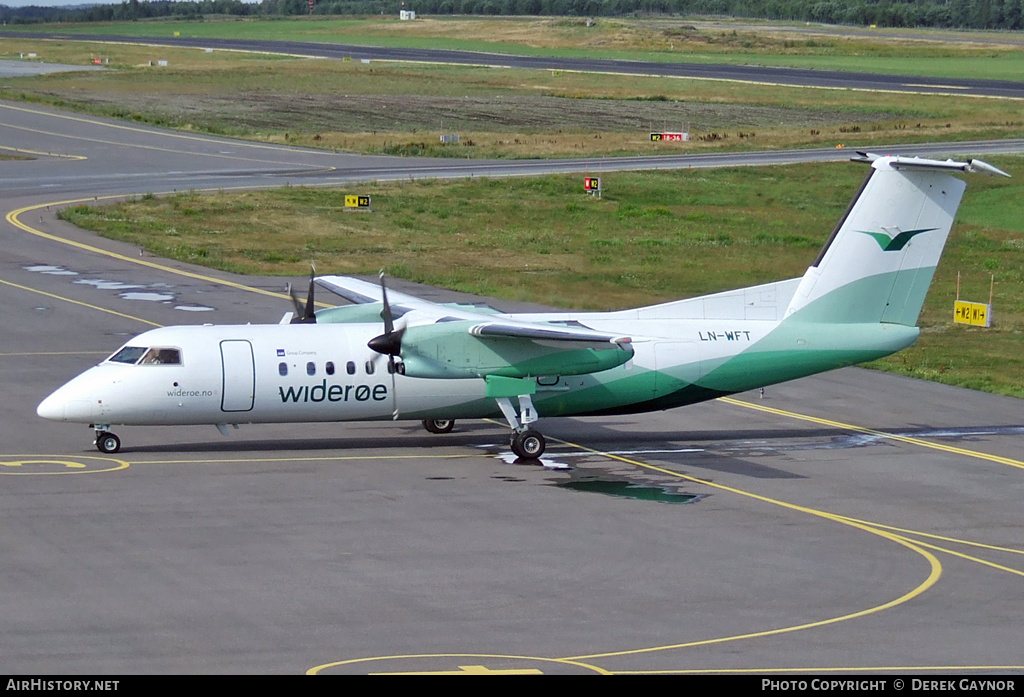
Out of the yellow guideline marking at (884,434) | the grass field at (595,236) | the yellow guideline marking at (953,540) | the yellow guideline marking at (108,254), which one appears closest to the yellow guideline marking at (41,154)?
the yellow guideline marking at (108,254)

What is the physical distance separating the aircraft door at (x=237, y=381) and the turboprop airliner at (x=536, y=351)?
1.1 inches

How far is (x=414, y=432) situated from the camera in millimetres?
30703

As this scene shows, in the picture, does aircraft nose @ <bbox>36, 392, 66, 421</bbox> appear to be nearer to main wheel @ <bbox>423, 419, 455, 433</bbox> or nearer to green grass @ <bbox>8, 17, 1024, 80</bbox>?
main wheel @ <bbox>423, 419, 455, 433</bbox>

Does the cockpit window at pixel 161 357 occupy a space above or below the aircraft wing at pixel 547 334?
below

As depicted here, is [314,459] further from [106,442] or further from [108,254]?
[108,254]

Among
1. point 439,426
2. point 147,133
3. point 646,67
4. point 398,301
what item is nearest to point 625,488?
point 439,426

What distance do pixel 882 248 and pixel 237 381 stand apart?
48.3 ft

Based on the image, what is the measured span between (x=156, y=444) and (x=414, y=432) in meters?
5.90

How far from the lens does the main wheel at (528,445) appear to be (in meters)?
27.5

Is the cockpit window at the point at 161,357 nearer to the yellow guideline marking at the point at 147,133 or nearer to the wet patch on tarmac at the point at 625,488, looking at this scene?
the wet patch on tarmac at the point at 625,488

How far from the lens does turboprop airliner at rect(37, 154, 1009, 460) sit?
1069 inches

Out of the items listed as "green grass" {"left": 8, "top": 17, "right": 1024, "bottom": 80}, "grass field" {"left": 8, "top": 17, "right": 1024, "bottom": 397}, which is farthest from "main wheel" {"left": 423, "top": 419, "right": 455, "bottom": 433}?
"green grass" {"left": 8, "top": 17, "right": 1024, "bottom": 80}

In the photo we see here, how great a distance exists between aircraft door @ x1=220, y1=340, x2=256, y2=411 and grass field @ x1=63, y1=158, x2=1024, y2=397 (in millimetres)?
20583

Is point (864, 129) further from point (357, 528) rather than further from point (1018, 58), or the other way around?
point (357, 528)
